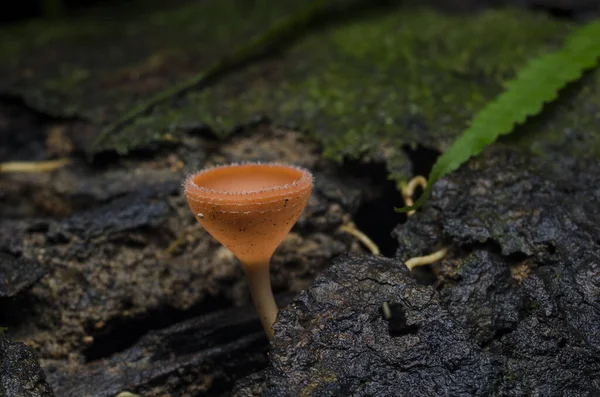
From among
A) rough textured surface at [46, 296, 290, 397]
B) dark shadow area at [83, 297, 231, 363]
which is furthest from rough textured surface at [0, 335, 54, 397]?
dark shadow area at [83, 297, 231, 363]

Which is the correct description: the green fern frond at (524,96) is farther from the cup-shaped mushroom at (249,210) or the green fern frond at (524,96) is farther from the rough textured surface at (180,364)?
the rough textured surface at (180,364)

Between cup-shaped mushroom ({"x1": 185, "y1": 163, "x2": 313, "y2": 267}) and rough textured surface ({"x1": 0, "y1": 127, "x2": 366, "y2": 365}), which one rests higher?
cup-shaped mushroom ({"x1": 185, "y1": 163, "x2": 313, "y2": 267})

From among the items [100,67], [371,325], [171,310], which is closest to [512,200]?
[371,325]

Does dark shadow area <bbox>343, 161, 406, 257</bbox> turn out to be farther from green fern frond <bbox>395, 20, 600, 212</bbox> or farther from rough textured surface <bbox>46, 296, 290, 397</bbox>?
rough textured surface <bbox>46, 296, 290, 397</bbox>

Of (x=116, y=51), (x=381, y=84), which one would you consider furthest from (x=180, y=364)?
(x=116, y=51)

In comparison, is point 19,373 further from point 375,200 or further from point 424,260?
point 375,200

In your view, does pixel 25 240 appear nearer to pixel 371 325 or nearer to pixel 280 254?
pixel 280 254

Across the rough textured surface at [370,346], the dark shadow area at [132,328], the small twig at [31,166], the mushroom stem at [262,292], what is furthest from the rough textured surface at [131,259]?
the rough textured surface at [370,346]
